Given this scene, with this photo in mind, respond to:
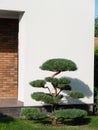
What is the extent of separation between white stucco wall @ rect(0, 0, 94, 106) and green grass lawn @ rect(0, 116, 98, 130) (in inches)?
31.9

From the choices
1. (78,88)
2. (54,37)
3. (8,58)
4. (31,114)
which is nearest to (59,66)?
(31,114)

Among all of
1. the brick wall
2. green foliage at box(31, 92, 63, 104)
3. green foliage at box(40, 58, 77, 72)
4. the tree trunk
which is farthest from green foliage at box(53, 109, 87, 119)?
the brick wall

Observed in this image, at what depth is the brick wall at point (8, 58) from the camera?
12977 mm

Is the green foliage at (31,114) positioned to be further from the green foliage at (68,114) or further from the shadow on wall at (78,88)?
the shadow on wall at (78,88)

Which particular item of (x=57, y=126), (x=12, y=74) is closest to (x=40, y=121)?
(x=57, y=126)

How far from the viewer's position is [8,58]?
1305 centimetres

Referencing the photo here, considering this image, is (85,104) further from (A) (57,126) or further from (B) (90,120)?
(A) (57,126)

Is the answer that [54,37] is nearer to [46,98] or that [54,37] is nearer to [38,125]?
[46,98]

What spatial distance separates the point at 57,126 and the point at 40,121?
0.67m

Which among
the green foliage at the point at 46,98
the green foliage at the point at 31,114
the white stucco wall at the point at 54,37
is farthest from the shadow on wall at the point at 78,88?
the green foliage at the point at 31,114

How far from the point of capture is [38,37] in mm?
11320

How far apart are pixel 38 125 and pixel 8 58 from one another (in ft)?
11.1

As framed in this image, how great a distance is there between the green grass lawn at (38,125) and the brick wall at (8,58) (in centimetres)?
237

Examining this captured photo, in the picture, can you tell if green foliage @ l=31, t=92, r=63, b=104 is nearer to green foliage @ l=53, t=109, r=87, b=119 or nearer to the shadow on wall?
green foliage @ l=53, t=109, r=87, b=119
